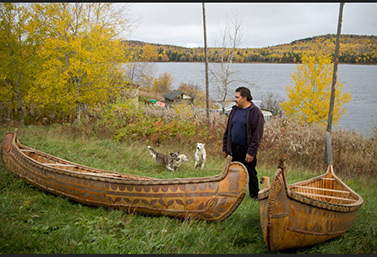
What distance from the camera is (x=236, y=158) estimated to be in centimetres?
539

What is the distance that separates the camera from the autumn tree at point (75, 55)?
1327cm

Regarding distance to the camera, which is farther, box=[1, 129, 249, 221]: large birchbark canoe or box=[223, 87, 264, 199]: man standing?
box=[223, 87, 264, 199]: man standing

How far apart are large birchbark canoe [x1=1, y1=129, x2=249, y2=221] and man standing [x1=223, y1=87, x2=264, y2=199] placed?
3.48 ft

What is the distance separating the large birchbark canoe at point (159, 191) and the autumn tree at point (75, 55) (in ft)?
31.4

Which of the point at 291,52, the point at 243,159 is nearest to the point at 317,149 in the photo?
the point at 243,159

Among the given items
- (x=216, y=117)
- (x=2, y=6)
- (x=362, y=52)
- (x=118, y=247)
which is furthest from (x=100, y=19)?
(x=362, y=52)

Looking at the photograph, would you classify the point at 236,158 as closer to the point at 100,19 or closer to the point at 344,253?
the point at 344,253

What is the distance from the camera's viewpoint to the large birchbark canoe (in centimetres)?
403

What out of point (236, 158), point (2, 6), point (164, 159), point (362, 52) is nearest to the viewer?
point (236, 158)

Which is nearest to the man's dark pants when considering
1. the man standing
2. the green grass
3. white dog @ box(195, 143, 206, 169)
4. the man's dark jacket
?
the man standing

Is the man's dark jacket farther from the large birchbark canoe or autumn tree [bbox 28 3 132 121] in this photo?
autumn tree [bbox 28 3 132 121]

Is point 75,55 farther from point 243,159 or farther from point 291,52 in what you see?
point 291,52

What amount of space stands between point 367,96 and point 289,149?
50657mm

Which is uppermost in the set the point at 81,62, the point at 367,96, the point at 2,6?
the point at 2,6
